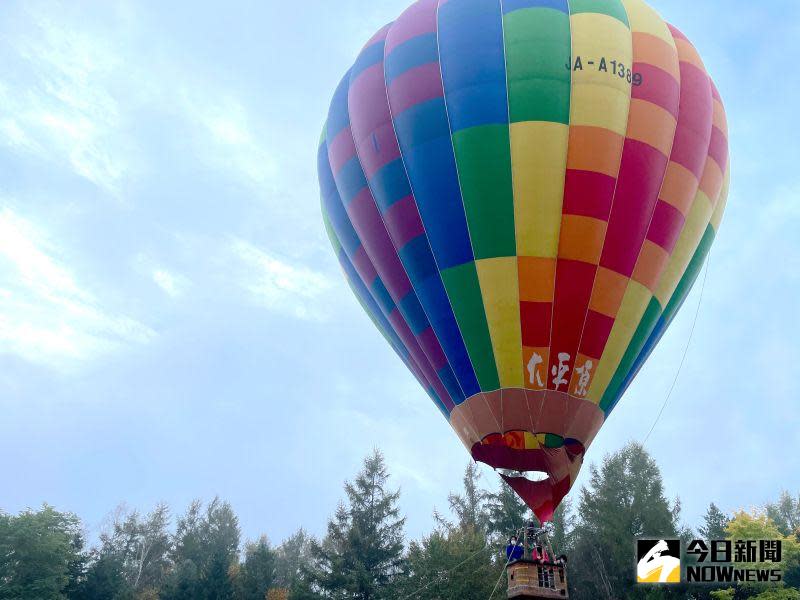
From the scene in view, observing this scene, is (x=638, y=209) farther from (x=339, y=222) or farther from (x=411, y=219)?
(x=339, y=222)

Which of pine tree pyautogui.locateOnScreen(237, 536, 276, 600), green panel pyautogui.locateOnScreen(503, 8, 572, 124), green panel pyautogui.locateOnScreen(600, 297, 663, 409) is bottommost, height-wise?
pine tree pyautogui.locateOnScreen(237, 536, 276, 600)

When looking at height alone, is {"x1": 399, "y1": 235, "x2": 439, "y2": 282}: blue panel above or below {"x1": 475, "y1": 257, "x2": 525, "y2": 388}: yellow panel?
above

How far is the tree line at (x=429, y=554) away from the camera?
69.9 ft

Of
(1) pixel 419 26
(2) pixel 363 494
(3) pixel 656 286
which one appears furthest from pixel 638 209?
(2) pixel 363 494

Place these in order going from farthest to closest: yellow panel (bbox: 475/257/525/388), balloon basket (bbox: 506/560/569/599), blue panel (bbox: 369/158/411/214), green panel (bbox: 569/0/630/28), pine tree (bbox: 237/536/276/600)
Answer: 1. pine tree (bbox: 237/536/276/600)
2. green panel (bbox: 569/0/630/28)
3. blue panel (bbox: 369/158/411/214)
4. yellow panel (bbox: 475/257/525/388)
5. balloon basket (bbox: 506/560/569/599)

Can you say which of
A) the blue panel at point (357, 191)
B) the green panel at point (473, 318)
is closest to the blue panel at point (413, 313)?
the blue panel at point (357, 191)

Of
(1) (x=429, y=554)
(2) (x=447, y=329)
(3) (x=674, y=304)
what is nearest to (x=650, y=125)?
(3) (x=674, y=304)

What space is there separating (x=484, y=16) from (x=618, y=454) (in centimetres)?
2324

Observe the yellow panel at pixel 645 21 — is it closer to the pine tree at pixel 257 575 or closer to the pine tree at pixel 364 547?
the pine tree at pixel 364 547

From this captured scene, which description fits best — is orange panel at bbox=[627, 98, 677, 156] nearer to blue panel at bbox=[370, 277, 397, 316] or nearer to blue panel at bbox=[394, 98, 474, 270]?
blue panel at bbox=[394, 98, 474, 270]

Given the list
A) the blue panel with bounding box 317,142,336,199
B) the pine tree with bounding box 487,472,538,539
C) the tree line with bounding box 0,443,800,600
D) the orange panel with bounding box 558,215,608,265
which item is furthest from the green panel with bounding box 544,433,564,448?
the pine tree with bounding box 487,472,538,539

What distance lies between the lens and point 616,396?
417 inches

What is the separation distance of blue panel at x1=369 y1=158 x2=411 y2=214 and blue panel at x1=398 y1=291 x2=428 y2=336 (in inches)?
62.1

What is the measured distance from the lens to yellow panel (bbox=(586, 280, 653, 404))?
1006 centimetres
